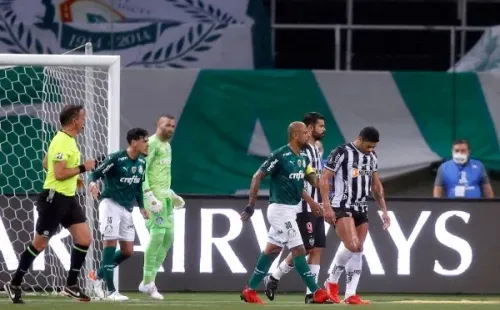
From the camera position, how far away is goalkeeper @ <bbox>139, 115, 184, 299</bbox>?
52.3 ft

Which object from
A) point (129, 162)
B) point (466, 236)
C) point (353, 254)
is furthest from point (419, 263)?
point (129, 162)

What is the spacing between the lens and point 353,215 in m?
15.3

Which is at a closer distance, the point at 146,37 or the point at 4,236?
the point at 4,236

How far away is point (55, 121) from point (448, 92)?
4.96m

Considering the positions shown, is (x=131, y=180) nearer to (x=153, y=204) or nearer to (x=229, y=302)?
(x=153, y=204)

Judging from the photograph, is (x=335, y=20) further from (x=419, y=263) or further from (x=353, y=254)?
(x=353, y=254)

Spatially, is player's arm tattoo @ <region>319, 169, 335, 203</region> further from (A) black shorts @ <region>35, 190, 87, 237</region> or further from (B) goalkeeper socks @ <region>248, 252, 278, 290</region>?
(A) black shorts @ <region>35, 190, 87, 237</region>

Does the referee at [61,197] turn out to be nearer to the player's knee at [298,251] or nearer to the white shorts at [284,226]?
Result: the white shorts at [284,226]

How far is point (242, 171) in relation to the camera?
19.4 m

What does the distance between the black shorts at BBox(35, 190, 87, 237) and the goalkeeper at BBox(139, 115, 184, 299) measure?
1.38 metres

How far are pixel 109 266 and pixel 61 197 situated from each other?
126 cm

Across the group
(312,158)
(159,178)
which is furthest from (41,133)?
(312,158)

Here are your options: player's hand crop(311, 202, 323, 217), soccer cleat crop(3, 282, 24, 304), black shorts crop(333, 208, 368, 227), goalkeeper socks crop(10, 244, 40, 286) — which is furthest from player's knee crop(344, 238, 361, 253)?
soccer cleat crop(3, 282, 24, 304)

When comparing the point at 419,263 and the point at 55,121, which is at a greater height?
the point at 55,121
